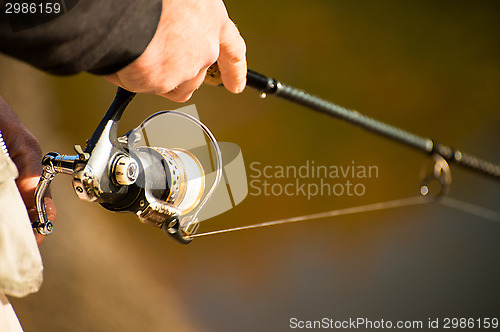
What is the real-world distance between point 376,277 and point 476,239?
0.62 metres

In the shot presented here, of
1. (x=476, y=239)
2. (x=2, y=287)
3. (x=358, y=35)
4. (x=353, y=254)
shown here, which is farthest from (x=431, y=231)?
(x=2, y=287)

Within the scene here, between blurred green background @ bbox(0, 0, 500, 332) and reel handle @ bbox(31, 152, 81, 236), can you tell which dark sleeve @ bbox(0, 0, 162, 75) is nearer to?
reel handle @ bbox(31, 152, 81, 236)

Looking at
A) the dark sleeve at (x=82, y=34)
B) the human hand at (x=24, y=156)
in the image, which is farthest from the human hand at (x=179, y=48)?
the human hand at (x=24, y=156)

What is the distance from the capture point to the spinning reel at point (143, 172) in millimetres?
523

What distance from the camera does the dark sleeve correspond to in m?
0.41

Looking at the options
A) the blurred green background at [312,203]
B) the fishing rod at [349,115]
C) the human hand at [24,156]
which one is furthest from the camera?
the blurred green background at [312,203]

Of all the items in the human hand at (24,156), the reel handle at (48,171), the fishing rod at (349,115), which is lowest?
the reel handle at (48,171)

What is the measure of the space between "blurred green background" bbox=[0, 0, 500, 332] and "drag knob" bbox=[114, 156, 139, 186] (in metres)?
1.13

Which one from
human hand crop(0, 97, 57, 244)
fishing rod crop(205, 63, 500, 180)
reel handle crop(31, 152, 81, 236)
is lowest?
reel handle crop(31, 152, 81, 236)

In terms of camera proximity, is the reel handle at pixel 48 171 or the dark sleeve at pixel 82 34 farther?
the reel handle at pixel 48 171

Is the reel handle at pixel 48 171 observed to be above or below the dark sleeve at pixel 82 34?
below

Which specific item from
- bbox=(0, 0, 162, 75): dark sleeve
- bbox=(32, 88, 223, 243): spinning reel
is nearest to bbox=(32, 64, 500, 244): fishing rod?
bbox=(32, 88, 223, 243): spinning reel

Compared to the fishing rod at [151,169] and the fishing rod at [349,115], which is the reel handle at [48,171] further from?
the fishing rod at [349,115]

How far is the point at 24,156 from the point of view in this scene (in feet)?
2.17
